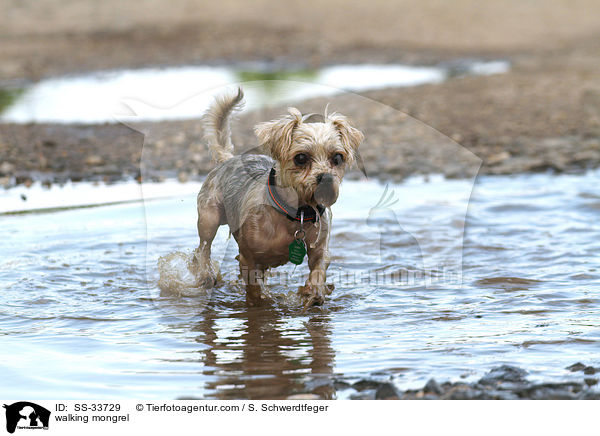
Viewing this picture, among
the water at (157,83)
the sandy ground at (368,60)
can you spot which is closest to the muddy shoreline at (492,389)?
the sandy ground at (368,60)

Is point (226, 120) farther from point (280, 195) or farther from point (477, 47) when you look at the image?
point (477, 47)

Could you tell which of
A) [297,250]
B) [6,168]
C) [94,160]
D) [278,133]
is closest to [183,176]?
[94,160]

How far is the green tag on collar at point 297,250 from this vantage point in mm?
6438

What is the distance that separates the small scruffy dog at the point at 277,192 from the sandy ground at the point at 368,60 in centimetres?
111

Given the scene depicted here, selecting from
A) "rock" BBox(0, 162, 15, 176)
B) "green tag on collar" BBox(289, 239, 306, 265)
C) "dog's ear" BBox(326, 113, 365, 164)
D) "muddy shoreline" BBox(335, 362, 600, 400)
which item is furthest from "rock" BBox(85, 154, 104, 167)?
"muddy shoreline" BBox(335, 362, 600, 400)

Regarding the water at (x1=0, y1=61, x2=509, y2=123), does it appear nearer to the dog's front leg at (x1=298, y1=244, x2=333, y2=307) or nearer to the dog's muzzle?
the dog's front leg at (x1=298, y1=244, x2=333, y2=307)

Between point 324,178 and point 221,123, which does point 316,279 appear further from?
point 221,123

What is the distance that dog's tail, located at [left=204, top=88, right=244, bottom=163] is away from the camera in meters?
7.04

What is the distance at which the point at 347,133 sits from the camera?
603 cm

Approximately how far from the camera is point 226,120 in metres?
7.38

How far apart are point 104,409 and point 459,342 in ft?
8.26

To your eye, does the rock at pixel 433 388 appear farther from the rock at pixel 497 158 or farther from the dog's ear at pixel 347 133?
the rock at pixel 497 158

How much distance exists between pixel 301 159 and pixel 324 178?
23cm

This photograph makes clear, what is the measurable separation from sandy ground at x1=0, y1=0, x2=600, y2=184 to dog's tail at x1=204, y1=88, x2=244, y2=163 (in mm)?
873
